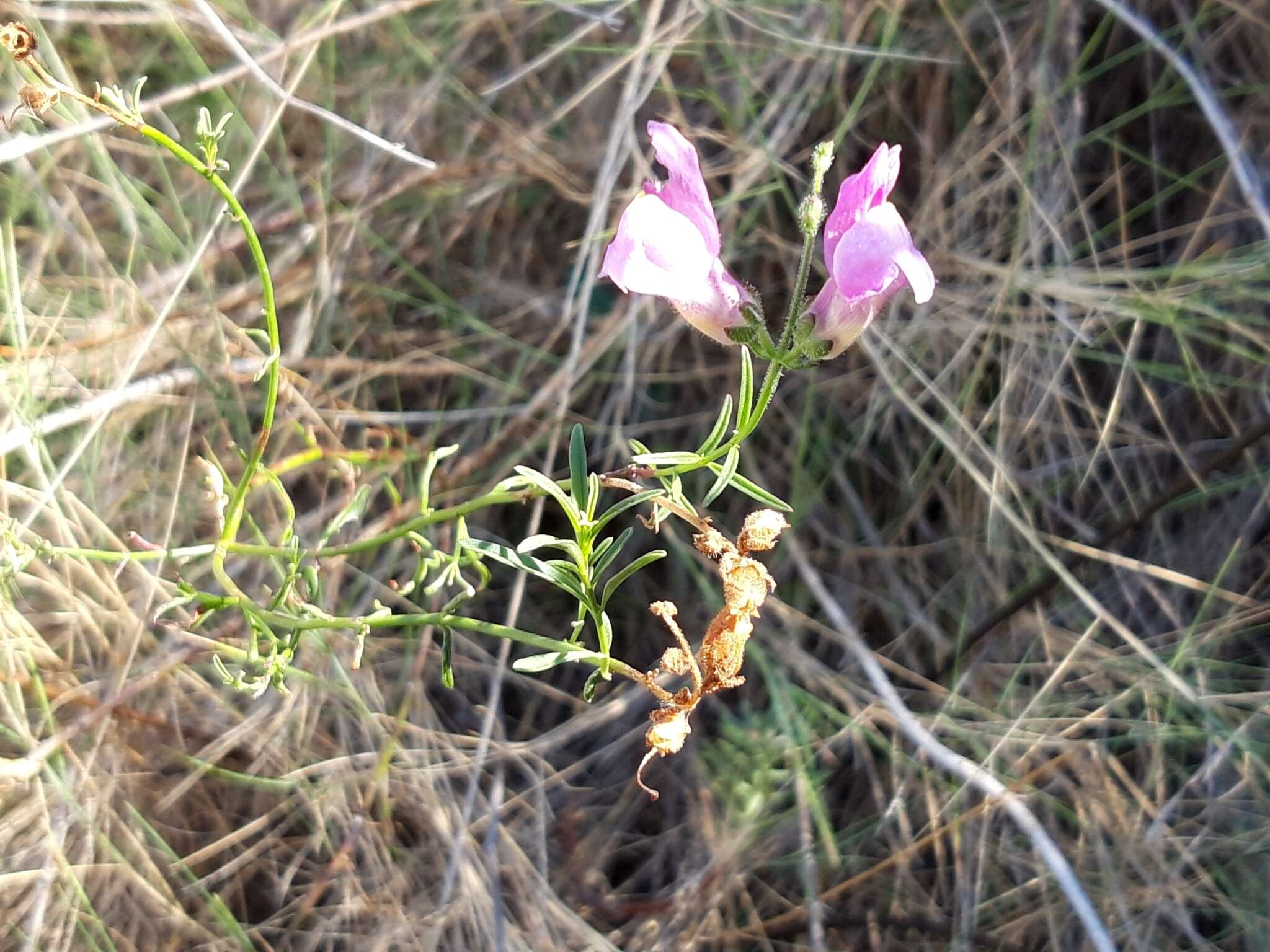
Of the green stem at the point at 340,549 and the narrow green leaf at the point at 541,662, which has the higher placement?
the green stem at the point at 340,549

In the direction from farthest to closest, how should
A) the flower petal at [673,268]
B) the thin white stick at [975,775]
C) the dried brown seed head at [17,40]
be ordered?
the thin white stick at [975,775], the flower petal at [673,268], the dried brown seed head at [17,40]

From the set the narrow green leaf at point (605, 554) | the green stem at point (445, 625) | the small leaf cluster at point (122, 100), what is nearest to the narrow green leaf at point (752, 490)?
the narrow green leaf at point (605, 554)

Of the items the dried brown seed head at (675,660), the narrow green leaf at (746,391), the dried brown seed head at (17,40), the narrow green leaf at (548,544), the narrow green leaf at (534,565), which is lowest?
the dried brown seed head at (675,660)

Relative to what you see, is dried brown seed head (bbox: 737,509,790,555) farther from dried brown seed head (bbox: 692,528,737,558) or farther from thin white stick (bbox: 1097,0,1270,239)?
thin white stick (bbox: 1097,0,1270,239)

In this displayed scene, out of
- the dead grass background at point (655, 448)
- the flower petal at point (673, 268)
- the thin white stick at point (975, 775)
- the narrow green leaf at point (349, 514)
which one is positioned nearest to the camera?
the flower petal at point (673, 268)

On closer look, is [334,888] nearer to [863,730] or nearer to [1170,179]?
[863,730]

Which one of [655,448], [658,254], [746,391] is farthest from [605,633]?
[655,448]

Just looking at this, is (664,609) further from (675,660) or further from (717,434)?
(717,434)

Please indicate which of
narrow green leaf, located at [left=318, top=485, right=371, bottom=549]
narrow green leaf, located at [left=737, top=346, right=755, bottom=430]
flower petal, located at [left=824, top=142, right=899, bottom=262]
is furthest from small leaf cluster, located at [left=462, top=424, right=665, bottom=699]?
flower petal, located at [left=824, top=142, right=899, bottom=262]

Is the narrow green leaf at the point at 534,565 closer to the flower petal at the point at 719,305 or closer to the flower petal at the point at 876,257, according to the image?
the flower petal at the point at 719,305
